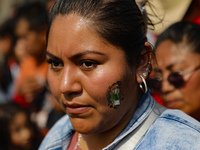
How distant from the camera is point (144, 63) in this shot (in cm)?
175

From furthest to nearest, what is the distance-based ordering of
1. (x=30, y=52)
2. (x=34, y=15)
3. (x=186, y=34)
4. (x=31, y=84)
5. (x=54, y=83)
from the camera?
(x=34, y=15)
(x=30, y=52)
(x=31, y=84)
(x=186, y=34)
(x=54, y=83)

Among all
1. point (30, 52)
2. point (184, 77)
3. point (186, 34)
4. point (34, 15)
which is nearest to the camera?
point (184, 77)

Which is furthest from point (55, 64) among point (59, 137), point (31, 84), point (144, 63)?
point (31, 84)

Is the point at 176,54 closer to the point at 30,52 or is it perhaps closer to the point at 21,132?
the point at 21,132

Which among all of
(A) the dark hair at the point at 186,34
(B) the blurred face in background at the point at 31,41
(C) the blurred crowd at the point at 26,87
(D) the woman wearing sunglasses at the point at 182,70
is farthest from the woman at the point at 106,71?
(B) the blurred face in background at the point at 31,41

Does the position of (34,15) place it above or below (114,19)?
below

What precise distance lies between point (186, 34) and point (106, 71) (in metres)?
1.32

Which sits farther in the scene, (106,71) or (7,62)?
(7,62)

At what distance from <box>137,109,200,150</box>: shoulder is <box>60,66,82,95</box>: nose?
419mm

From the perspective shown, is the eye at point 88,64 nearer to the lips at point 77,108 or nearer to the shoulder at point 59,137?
the lips at point 77,108

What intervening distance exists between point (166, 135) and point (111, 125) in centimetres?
28

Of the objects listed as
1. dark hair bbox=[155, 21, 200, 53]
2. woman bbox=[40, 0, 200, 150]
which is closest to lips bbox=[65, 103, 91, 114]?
woman bbox=[40, 0, 200, 150]

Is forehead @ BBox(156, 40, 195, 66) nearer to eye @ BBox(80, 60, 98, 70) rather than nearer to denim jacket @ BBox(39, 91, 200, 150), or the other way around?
denim jacket @ BBox(39, 91, 200, 150)

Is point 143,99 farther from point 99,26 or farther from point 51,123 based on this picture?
point 51,123
